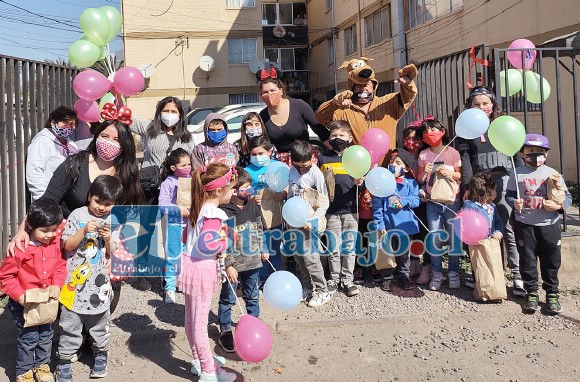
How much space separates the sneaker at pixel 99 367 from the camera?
12.5 ft

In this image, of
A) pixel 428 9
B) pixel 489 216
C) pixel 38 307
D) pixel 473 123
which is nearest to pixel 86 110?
pixel 38 307

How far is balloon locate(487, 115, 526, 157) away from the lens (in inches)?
173

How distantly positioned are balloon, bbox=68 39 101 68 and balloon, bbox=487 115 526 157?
401 centimetres

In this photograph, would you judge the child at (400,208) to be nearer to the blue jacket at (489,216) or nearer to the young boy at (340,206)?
the young boy at (340,206)

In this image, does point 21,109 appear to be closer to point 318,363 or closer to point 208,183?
point 208,183

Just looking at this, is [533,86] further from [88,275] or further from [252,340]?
[88,275]

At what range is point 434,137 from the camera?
16.8ft

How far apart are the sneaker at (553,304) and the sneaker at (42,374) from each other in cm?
413

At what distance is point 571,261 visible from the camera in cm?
551

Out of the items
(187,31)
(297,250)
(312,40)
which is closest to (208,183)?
(297,250)

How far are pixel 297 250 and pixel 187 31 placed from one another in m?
21.2

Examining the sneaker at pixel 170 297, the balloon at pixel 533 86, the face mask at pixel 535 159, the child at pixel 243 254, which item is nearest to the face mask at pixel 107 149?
the child at pixel 243 254

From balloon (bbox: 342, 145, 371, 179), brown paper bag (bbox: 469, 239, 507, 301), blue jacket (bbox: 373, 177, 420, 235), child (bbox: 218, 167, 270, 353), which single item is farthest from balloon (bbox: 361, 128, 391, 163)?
brown paper bag (bbox: 469, 239, 507, 301)

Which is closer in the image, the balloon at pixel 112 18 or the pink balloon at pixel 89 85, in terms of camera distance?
the pink balloon at pixel 89 85
